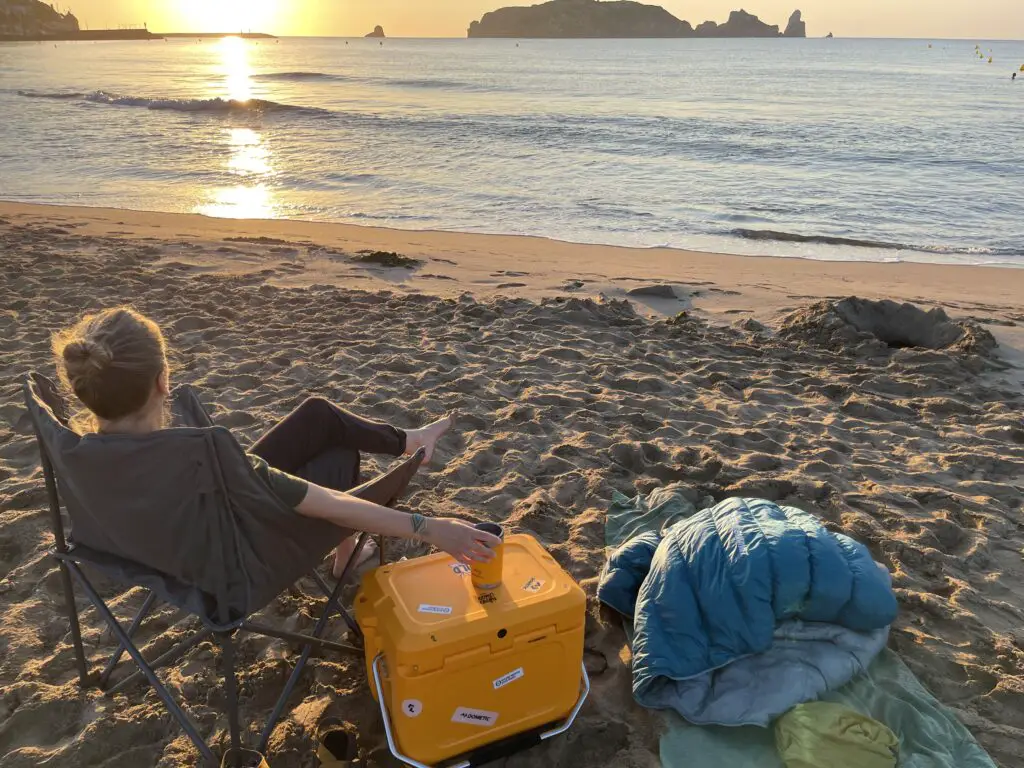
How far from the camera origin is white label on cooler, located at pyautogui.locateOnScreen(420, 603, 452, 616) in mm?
2035

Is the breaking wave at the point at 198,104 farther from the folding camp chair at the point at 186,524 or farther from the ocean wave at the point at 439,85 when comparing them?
the folding camp chair at the point at 186,524

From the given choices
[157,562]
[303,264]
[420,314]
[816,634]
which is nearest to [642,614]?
[816,634]

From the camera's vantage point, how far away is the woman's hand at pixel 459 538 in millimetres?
1979

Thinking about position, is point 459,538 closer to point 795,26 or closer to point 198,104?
point 198,104

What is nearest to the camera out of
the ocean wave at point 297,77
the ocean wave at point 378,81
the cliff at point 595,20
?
the ocean wave at point 378,81

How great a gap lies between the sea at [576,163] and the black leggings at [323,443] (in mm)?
8490

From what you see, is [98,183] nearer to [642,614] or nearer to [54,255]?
[54,255]

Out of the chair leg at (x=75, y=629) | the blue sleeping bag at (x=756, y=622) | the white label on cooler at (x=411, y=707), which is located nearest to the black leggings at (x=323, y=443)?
the chair leg at (x=75, y=629)

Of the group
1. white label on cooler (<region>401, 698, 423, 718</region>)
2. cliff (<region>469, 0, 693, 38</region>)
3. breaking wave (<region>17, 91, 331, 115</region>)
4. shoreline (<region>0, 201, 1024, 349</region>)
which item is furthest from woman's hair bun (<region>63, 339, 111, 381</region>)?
cliff (<region>469, 0, 693, 38</region>)

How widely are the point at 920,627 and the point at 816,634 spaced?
630 mm

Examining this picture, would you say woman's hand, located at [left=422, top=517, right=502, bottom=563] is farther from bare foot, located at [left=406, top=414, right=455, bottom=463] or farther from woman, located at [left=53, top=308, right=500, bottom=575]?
bare foot, located at [left=406, top=414, right=455, bottom=463]

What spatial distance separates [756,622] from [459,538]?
1.10 metres

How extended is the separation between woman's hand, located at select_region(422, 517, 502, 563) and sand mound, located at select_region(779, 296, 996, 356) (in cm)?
461

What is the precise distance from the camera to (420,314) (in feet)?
20.9
